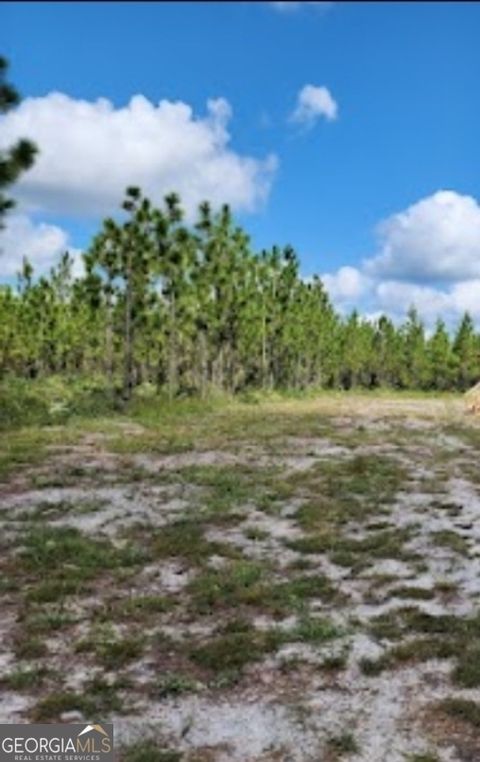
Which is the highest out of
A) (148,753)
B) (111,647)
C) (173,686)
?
(111,647)

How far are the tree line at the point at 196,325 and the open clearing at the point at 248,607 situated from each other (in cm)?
3509

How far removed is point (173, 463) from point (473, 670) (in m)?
18.5

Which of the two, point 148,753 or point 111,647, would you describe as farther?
point 111,647

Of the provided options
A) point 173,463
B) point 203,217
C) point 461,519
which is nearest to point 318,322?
point 203,217

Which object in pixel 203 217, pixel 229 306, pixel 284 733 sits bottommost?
pixel 284 733

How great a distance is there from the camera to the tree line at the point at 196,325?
63.7 meters

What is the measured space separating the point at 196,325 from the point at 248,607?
6419 centimetres

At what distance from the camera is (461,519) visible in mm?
20047

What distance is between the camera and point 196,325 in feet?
256

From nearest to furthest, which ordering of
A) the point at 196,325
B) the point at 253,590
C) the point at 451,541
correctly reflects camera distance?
the point at 253,590 → the point at 451,541 → the point at 196,325

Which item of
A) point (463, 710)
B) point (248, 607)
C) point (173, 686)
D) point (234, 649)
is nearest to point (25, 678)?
point (173, 686)

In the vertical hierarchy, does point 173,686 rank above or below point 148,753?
above

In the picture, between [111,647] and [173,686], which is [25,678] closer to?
[111,647]

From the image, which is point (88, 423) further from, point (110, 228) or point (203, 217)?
point (203, 217)
